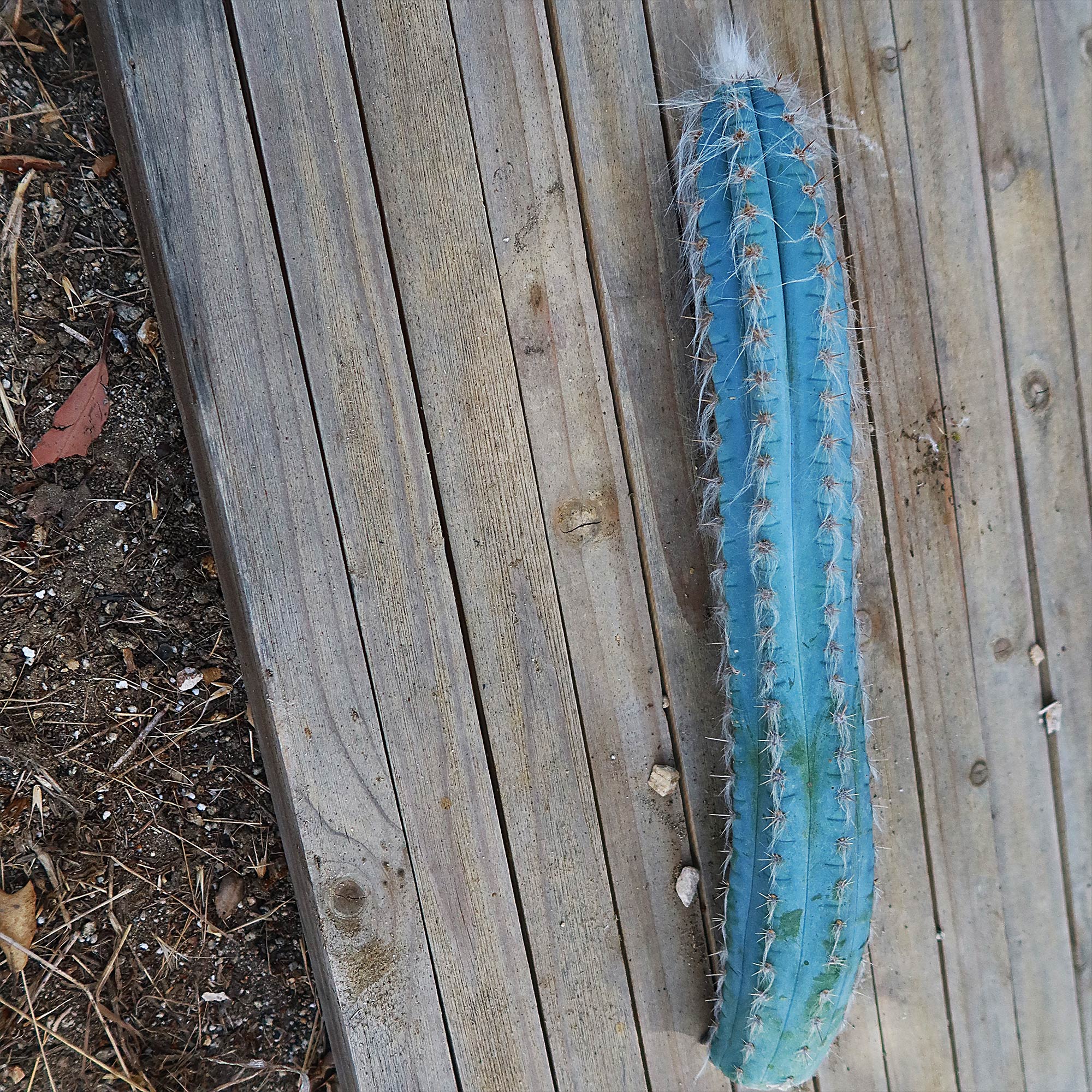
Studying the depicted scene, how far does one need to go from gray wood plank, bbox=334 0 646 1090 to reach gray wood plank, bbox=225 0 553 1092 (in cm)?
4

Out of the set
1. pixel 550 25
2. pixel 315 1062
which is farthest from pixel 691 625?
pixel 315 1062

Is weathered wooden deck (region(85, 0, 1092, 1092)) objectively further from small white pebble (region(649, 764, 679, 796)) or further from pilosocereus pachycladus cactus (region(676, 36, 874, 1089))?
pilosocereus pachycladus cactus (region(676, 36, 874, 1089))

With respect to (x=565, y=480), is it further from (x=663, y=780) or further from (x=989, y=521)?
(x=989, y=521)

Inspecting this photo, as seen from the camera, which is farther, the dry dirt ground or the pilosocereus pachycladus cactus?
the dry dirt ground

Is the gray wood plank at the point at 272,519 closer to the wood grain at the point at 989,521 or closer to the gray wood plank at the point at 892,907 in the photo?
the gray wood plank at the point at 892,907

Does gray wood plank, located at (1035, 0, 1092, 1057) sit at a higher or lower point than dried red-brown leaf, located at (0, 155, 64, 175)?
lower

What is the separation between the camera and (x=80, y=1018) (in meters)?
1.89

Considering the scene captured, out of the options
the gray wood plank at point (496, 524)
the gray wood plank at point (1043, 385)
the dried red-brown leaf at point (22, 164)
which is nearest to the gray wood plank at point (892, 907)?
the gray wood plank at point (1043, 385)

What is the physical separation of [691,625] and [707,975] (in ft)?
3.03

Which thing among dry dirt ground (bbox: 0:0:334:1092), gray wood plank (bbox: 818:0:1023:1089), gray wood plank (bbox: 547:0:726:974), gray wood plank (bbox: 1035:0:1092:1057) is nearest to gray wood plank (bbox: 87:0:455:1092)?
dry dirt ground (bbox: 0:0:334:1092)

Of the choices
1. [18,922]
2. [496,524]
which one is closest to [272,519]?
[496,524]

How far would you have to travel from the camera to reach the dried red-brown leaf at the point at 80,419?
184 centimetres

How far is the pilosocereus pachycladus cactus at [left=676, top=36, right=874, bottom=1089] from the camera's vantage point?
1.60m

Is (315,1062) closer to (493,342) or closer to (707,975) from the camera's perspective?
(707,975)
